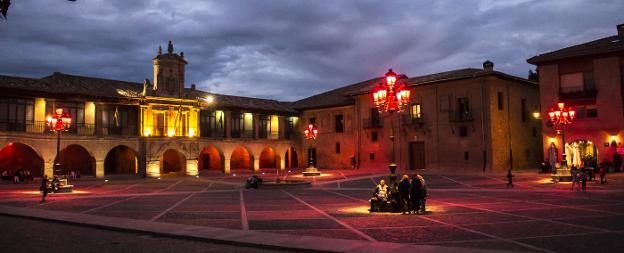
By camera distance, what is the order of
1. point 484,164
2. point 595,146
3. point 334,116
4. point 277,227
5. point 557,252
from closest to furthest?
point 557,252, point 277,227, point 595,146, point 484,164, point 334,116

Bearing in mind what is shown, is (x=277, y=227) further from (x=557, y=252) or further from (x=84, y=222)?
(x=557, y=252)

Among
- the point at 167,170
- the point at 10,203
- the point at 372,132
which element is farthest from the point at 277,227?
the point at 167,170

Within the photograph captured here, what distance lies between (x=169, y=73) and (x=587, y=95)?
34360 mm

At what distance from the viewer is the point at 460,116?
136 feet

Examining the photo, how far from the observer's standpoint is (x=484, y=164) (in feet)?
131

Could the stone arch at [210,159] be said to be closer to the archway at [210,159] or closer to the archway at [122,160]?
the archway at [210,159]

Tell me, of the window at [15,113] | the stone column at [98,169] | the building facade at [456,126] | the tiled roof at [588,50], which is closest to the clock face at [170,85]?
the stone column at [98,169]

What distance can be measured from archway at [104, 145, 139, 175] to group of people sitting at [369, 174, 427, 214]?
118ft

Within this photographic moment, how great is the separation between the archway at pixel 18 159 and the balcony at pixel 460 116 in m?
33.6

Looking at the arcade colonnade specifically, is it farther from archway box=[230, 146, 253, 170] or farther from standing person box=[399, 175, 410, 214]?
standing person box=[399, 175, 410, 214]

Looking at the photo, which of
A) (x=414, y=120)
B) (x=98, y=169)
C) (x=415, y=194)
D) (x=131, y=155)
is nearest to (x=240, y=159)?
(x=131, y=155)

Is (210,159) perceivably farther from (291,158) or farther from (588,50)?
(588,50)

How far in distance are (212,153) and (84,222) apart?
40.4m

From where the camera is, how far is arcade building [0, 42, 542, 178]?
38.1 meters
